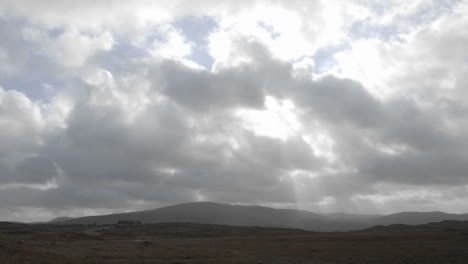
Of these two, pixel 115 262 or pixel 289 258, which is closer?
pixel 115 262

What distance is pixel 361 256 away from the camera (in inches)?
2287

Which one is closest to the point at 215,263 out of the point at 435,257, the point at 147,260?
the point at 147,260

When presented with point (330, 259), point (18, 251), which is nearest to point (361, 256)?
point (330, 259)

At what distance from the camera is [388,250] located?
6506 cm

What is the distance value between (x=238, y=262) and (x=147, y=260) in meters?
10.8

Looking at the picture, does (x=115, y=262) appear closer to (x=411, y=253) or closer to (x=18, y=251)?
(x=18, y=251)

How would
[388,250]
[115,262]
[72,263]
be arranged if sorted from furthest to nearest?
[388,250] < [115,262] < [72,263]

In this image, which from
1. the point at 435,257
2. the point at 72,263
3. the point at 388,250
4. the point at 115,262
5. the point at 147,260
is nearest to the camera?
the point at 72,263

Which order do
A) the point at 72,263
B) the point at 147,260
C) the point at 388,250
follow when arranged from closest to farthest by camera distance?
1. the point at 72,263
2. the point at 147,260
3. the point at 388,250

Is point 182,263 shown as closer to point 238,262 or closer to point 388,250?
point 238,262

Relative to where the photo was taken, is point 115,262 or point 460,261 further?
point 460,261

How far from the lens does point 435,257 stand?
182 ft

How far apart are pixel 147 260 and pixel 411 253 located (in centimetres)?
3550

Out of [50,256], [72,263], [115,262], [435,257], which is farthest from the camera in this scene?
[435,257]
